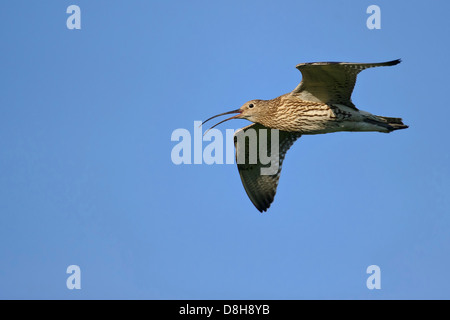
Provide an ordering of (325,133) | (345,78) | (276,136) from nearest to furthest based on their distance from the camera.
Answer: (345,78) → (325,133) → (276,136)

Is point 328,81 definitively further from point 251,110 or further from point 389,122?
point 251,110

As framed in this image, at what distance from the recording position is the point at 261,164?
17531 millimetres

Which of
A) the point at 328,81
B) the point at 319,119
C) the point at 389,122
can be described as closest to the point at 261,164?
the point at 319,119

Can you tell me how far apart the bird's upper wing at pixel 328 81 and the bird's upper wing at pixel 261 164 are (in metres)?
2.20

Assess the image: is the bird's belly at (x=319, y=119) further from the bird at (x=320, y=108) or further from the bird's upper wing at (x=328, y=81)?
the bird's upper wing at (x=328, y=81)

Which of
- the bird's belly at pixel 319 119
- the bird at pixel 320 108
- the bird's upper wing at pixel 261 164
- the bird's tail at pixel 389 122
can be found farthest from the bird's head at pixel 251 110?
the bird's tail at pixel 389 122

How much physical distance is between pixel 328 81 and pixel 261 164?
3.47 meters

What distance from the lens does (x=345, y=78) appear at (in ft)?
47.8

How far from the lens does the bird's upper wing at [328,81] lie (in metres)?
14.1

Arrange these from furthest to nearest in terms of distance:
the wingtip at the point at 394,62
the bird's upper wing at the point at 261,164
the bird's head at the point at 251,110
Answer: the bird's upper wing at the point at 261,164, the bird's head at the point at 251,110, the wingtip at the point at 394,62
